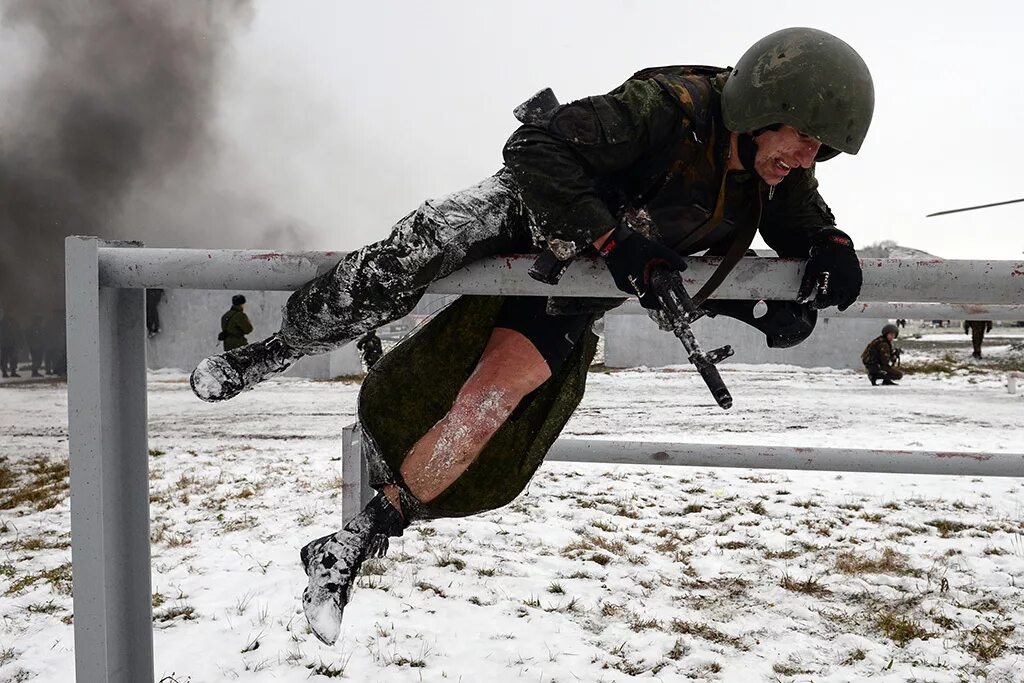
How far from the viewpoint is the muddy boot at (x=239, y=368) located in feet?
4.91

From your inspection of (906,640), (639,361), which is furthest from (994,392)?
(906,640)

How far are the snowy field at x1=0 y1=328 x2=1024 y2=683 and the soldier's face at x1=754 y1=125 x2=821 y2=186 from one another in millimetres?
1493

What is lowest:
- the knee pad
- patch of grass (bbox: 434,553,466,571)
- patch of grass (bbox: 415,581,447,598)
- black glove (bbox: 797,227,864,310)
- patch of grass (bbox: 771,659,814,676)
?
patch of grass (bbox: 771,659,814,676)

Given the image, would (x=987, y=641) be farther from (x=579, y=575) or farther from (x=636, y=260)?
(x=636, y=260)

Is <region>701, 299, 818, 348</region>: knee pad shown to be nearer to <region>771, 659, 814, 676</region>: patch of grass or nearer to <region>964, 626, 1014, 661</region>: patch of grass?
<region>771, 659, 814, 676</region>: patch of grass

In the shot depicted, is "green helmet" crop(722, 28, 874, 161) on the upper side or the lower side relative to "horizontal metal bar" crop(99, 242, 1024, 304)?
upper

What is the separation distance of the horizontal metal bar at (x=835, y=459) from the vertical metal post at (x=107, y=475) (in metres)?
1.67

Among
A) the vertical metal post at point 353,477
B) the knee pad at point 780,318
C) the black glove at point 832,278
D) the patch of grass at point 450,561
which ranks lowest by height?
the patch of grass at point 450,561

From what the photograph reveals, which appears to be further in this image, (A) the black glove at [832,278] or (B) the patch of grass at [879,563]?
(B) the patch of grass at [879,563]

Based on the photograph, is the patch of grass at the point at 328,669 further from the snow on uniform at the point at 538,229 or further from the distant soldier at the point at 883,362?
the distant soldier at the point at 883,362

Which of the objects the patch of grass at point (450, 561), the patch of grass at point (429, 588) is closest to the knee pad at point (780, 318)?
the patch of grass at point (429, 588)

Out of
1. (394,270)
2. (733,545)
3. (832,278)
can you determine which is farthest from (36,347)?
(832,278)

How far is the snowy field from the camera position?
2.29m

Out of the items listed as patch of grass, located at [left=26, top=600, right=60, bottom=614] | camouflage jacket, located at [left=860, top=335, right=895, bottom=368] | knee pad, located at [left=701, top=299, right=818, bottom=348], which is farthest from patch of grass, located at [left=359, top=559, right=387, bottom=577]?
camouflage jacket, located at [left=860, top=335, right=895, bottom=368]
